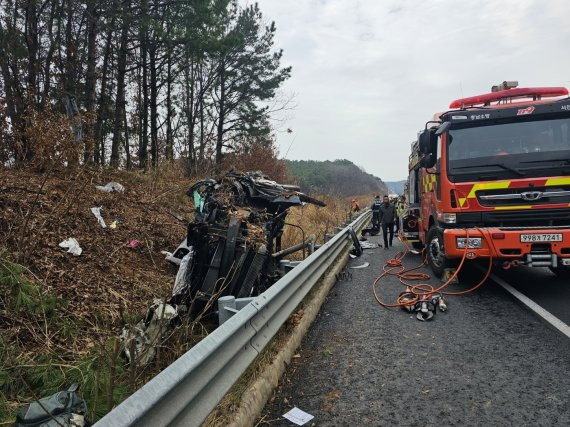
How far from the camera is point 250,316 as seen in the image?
2.78 metres

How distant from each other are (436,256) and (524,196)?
5.86 feet

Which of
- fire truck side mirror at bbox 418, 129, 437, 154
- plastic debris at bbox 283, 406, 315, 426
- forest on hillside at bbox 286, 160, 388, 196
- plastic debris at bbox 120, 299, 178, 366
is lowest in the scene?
plastic debris at bbox 283, 406, 315, 426

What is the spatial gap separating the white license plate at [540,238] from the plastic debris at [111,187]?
6956mm

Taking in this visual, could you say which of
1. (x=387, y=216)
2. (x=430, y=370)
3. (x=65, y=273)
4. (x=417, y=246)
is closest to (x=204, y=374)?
(x=430, y=370)

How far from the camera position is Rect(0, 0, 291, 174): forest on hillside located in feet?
25.8

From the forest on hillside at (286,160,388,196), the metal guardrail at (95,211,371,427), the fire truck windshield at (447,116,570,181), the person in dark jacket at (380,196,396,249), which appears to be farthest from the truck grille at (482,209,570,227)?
the forest on hillside at (286,160,388,196)

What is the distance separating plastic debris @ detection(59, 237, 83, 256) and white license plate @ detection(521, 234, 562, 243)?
225 inches

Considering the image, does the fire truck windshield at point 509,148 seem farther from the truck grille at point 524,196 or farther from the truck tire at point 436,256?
the truck tire at point 436,256

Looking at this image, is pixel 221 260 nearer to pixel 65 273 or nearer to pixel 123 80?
pixel 65 273

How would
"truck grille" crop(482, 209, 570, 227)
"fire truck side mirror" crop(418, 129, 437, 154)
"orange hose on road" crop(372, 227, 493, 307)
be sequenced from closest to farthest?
"orange hose on road" crop(372, 227, 493, 307) < "truck grille" crop(482, 209, 570, 227) < "fire truck side mirror" crop(418, 129, 437, 154)

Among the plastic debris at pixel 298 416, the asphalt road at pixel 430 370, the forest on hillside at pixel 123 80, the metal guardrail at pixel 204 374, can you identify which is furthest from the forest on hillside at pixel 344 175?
the plastic debris at pixel 298 416

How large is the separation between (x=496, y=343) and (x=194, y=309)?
2907mm

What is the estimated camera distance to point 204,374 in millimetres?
2082

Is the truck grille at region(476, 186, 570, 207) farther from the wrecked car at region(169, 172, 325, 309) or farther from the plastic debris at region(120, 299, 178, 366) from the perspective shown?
the plastic debris at region(120, 299, 178, 366)
